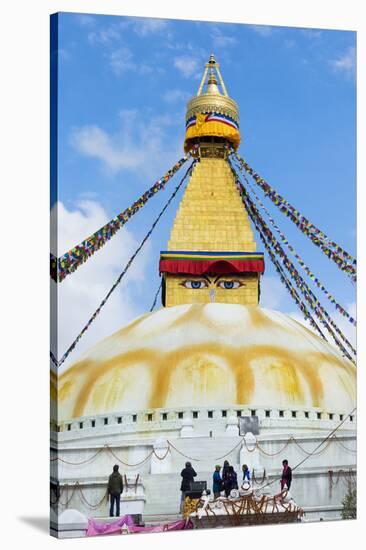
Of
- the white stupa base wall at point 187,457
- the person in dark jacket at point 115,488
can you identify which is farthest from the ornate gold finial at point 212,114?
the person in dark jacket at point 115,488

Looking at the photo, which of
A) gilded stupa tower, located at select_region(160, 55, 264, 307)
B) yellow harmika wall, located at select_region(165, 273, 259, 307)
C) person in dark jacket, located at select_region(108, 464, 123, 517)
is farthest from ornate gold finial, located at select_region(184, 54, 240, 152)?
person in dark jacket, located at select_region(108, 464, 123, 517)

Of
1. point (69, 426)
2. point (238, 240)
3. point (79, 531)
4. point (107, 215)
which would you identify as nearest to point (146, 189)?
point (107, 215)

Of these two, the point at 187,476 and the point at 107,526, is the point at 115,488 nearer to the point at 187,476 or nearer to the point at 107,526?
the point at 107,526

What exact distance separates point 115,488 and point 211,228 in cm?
283

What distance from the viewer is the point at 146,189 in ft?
34.9

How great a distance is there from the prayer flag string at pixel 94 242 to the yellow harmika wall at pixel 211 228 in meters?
0.49

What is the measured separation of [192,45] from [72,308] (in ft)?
8.77

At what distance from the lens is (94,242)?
33.8 ft

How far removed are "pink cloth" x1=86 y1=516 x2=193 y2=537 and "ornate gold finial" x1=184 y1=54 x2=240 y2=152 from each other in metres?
3.54

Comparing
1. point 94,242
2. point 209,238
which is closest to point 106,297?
point 94,242

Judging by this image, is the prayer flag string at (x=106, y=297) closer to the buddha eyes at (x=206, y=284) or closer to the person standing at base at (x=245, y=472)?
the buddha eyes at (x=206, y=284)

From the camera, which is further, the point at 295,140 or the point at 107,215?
the point at 295,140

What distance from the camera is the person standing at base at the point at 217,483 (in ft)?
34.3

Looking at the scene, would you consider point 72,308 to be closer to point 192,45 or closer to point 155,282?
point 155,282
